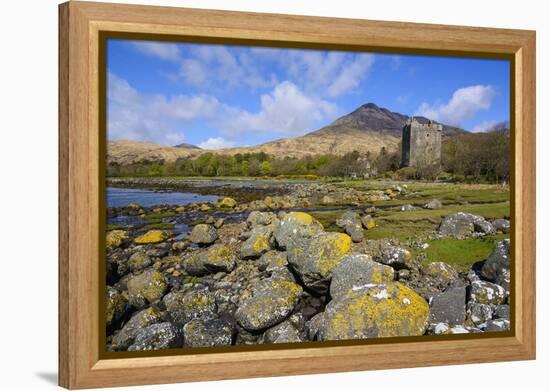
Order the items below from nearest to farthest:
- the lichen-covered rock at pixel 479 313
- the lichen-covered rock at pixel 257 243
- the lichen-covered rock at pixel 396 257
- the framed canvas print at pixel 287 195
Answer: the framed canvas print at pixel 287 195 → the lichen-covered rock at pixel 257 243 → the lichen-covered rock at pixel 396 257 → the lichen-covered rock at pixel 479 313

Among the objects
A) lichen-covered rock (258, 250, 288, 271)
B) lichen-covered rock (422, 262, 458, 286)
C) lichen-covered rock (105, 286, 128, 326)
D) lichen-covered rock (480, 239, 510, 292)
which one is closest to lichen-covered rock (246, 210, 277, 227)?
lichen-covered rock (258, 250, 288, 271)

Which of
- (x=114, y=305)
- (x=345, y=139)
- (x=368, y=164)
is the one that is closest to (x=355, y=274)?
(x=368, y=164)

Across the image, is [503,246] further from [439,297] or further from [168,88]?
[168,88]

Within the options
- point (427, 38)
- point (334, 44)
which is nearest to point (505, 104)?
point (427, 38)

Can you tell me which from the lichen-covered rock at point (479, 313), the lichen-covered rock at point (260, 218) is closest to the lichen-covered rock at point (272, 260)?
the lichen-covered rock at point (260, 218)

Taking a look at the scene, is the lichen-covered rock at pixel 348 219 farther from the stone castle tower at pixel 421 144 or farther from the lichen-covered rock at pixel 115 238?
the lichen-covered rock at pixel 115 238
